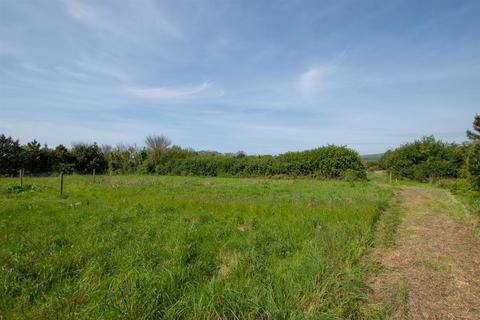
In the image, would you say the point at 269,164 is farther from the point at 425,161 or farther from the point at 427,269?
the point at 427,269

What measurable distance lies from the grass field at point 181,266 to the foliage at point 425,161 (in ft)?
63.9

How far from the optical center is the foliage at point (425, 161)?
22406mm

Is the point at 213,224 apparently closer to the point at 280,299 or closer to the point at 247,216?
the point at 247,216

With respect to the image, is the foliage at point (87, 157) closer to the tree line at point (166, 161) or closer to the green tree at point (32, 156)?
the tree line at point (166, 161)

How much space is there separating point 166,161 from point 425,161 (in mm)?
27530

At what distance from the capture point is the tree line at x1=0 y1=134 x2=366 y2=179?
25.3 m

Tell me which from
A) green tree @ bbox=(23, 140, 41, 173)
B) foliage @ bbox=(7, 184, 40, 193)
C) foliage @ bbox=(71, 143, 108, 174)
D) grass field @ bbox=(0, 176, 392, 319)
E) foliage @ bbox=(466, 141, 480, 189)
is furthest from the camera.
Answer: foliage @ bbox=(71, 143, 108, 174)

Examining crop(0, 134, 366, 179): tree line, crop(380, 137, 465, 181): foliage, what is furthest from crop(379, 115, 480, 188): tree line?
crop(0, 134, 366, 179): tree line

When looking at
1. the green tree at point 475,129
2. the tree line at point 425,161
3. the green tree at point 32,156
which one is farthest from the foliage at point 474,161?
the green tree at point 32,156

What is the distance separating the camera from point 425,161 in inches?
939

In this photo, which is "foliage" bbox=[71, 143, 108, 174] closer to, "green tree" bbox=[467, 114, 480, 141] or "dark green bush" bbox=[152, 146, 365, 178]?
"dark green bush" bbox=[152, 146, 365, 178]

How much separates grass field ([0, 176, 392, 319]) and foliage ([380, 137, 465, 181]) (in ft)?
63.9

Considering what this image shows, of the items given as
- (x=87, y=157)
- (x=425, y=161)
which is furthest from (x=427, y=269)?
(x=87, y=157)

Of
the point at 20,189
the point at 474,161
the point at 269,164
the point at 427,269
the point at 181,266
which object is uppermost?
the point at 269,164
